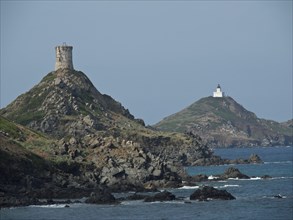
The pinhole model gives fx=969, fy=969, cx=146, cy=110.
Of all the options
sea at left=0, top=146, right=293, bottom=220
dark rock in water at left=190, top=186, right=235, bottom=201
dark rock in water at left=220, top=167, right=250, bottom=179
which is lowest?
sea at left=0, top=146, right=293, bottom=220

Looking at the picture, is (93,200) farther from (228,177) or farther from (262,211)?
(228,177)

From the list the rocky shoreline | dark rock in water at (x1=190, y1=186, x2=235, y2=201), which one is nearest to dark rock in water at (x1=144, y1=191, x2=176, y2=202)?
the rocky shoreline

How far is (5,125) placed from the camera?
17950 cm

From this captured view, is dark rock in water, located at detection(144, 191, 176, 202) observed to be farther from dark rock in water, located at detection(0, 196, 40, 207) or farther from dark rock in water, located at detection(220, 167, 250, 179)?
dark rock in water, located at detection(220, 167, 250, 179)

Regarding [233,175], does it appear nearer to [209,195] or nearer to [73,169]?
[73,169]

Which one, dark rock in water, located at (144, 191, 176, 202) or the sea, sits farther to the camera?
dark rock in water, located at (144, 191, 176, 202)

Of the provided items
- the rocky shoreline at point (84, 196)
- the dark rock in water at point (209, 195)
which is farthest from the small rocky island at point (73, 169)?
the dark rock in water at point (209, 195)

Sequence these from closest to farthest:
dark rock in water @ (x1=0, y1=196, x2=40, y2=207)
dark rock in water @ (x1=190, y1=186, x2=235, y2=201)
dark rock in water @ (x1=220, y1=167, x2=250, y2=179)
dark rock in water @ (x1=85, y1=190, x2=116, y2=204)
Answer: dark rock in water @ (x1=0, y1=196, x2=40, y2=207) → dark rock in water @ (x1=85, y1=190, x2=116, y2=204) → dark rock in water @ (x1=190, y1=186, x2=235, y2=201) → dark rock in water @ (x1=220, y1=167, x2=250, y2=179)

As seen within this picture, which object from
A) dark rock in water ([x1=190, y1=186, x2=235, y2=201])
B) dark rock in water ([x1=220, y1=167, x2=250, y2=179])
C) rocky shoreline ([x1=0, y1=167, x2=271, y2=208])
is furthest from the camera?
dark rock in water ([x1=220, y1=167, x2=250, y2=179])

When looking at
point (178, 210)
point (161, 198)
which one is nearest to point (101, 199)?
point (161, 198)

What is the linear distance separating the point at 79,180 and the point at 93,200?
22.9 m

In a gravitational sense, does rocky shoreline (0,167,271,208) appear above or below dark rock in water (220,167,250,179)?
below

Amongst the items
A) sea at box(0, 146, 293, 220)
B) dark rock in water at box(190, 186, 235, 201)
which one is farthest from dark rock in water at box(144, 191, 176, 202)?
dark rock in water at box(190, 186, 235, 201)

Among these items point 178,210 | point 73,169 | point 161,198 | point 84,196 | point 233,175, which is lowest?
point 178,210
